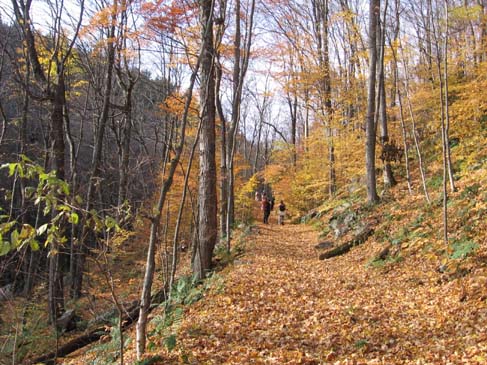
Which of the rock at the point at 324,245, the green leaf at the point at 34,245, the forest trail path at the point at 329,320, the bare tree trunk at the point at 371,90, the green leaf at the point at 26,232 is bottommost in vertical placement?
the forest trail path at the point at 329,320

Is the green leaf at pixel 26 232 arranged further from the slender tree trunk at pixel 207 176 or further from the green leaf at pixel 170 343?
the slender tree trunk at pixel 207 176

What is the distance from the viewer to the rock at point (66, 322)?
31.2 ft

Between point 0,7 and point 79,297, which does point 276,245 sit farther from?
point 0,7

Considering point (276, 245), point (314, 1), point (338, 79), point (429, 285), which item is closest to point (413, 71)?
point (338, 79)

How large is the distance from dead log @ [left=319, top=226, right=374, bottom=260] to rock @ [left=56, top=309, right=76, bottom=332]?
680 centimetres

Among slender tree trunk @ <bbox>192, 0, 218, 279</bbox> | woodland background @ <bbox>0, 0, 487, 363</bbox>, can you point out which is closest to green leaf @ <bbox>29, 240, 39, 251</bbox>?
woodland background @ <bbox>0, 0, 487, 363</bbox>

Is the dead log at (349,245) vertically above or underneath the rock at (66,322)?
above

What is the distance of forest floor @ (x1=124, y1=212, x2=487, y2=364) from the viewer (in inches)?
164

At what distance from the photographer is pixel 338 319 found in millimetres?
5297

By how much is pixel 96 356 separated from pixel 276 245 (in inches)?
262

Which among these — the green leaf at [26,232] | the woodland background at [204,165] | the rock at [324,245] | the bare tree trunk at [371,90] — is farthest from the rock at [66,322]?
the bare tree trunk at [371,90]

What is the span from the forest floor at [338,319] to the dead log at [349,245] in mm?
1757

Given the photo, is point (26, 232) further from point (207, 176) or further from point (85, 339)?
point (85, 339)

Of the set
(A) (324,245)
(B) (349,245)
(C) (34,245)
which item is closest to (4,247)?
(C) (34,245)
